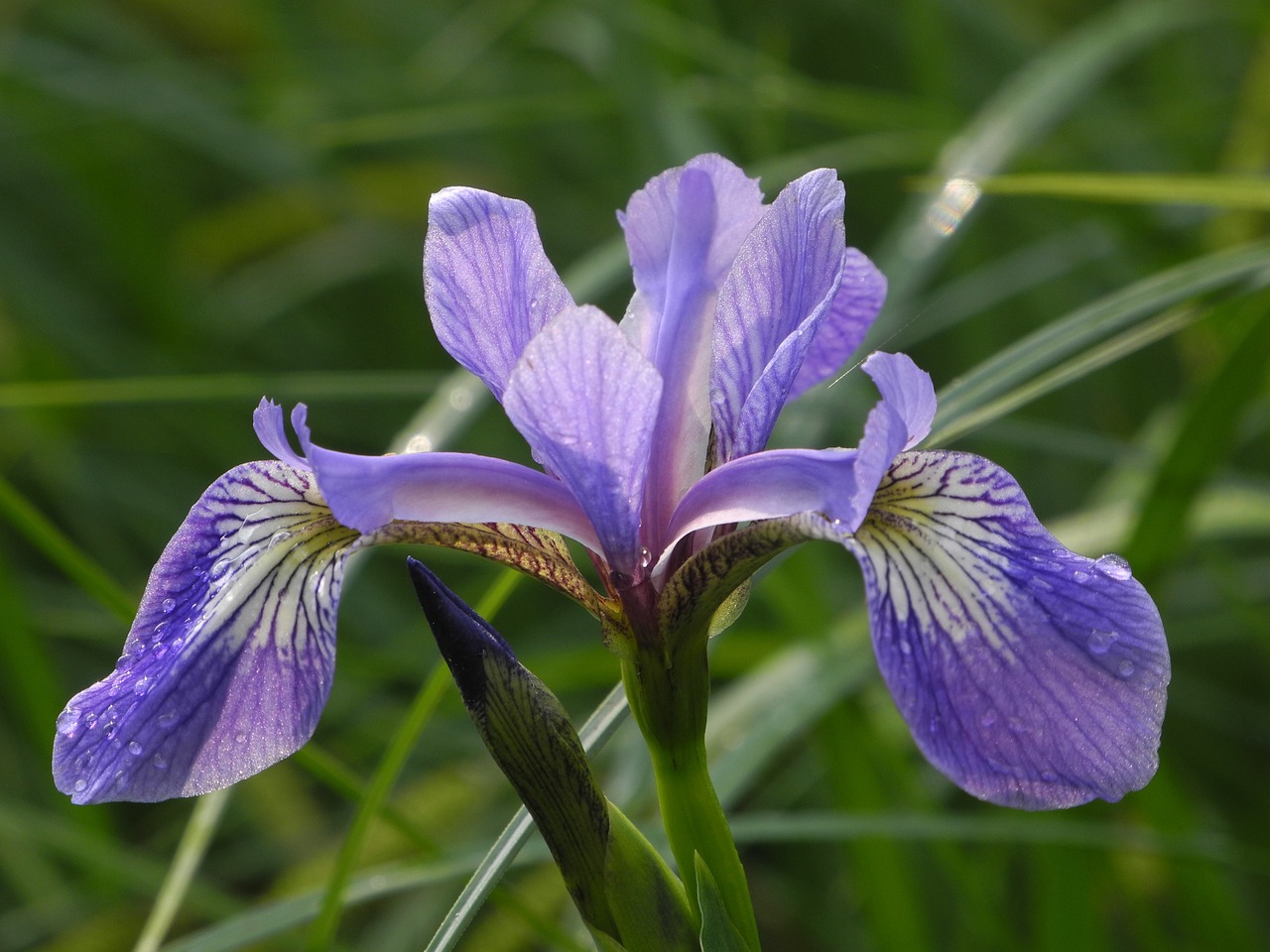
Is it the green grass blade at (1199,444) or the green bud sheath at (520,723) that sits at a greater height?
the green bud sheath at (520,723)

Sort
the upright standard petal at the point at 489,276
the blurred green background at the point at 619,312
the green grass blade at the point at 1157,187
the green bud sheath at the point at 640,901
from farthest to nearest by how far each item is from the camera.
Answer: the blurred green background at the point at 619,312
the green grass blade at the point at 1157,187
the upright standard petal at the point at 489,276
the green bud sheath at the point at 640,901

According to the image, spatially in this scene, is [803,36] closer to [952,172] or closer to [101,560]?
[952,172]

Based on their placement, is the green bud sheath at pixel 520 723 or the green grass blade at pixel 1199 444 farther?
the green grass blade at pixel 1199 444

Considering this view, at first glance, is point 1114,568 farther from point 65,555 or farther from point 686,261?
point 65,555

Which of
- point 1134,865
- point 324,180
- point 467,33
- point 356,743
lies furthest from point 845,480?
point 324,180

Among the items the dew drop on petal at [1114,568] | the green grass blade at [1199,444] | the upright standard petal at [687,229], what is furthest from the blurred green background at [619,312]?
the dew drop on petal at [1114,568]

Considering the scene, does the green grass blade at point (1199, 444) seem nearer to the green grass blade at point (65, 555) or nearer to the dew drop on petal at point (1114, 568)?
the dew drop on petal at point (1114, 568)
